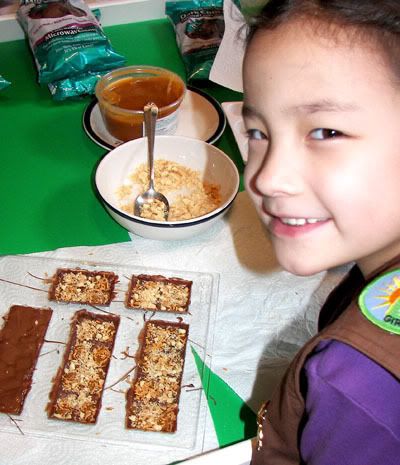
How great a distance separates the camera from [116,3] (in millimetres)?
1407

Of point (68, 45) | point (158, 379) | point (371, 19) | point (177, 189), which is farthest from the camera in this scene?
point (68, 45)

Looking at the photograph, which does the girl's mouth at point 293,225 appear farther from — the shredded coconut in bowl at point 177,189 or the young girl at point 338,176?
the shredded coconut in bowl at point 177,189

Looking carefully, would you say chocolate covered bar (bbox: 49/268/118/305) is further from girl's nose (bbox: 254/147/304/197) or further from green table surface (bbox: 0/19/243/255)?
girl's nose (bbox: 254/147/304/197)

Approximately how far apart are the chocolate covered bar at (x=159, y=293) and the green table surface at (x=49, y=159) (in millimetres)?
117

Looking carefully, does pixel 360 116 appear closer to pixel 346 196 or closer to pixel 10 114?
pixel 346 196

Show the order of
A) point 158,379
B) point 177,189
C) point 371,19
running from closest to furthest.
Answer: point 371,19, point 158,379, point 177,189

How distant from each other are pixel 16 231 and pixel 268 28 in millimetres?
640

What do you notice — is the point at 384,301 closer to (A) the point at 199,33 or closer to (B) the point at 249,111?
(B) the point at 249,111

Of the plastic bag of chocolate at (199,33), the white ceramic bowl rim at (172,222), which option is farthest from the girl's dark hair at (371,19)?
the plastic bag of chocolate at (199,33)

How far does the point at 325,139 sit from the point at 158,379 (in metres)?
0.46

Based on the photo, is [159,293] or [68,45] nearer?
[159,293]

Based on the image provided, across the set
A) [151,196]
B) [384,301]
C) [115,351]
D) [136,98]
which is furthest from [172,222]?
[384,301]

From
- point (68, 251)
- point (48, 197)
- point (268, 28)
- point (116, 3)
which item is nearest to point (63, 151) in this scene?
point (48, 197)

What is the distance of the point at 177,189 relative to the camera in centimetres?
104
